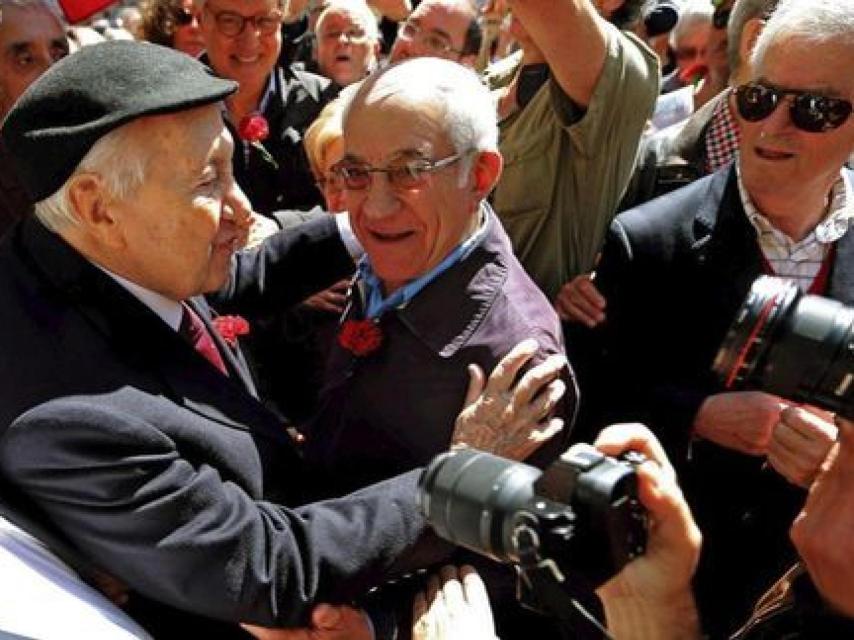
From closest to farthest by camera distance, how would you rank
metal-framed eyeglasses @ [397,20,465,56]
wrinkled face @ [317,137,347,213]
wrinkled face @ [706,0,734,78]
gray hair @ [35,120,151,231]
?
gray hair @ [35,120,151,231], wrinkled face @ [317,137,347,213], wrinkled face @ [706,0,734,78], metal-framed eyeglasses @ [397,20,465,56]

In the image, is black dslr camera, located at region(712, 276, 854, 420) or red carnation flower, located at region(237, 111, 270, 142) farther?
red carnation flower, located at region(237, 111, 270, 142)

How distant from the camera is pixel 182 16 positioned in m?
4.48

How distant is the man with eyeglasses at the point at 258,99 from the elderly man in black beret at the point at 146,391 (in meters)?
1.87

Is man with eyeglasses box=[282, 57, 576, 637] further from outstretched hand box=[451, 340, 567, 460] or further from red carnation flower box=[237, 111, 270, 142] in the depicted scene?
red carnation flower box=[237, 111, 270, 142]

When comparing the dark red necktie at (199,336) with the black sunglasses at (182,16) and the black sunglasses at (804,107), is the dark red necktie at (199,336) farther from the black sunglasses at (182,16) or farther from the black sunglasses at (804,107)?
the black sunglasses at (182,16)

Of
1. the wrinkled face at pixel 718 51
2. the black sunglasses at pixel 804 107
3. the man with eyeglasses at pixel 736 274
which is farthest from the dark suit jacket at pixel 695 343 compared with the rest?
the wrinkled face at pixel 718 51

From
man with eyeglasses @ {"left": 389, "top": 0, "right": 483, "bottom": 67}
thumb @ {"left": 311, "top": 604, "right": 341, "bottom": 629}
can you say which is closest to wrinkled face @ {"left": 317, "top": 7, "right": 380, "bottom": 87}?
man with eyeglasses @ {"left": 389, "top": 0, "right": 483, "bottom": 67}

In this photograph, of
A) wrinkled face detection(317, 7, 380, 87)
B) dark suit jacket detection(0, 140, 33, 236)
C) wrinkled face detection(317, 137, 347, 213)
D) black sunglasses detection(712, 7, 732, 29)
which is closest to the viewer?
wrinkled face detection(317, 137, 347, 213)

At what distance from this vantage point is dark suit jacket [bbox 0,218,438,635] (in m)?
1.66

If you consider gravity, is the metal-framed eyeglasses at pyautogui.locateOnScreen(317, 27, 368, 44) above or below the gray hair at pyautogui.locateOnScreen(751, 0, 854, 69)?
below

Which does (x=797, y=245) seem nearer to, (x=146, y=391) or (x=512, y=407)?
(x=512, y=407)

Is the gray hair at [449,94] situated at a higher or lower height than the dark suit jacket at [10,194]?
higher

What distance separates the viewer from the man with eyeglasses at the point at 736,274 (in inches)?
89.5

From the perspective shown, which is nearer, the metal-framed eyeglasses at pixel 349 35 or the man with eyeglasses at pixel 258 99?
the man with eyeglasses at pixel 258 99
